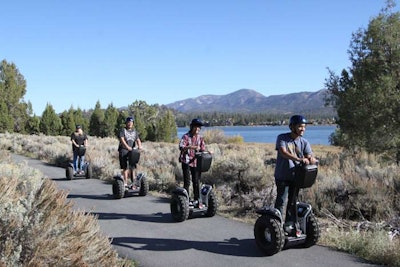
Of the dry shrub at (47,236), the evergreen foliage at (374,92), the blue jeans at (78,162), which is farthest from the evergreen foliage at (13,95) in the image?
the dry shrub at (47,236)

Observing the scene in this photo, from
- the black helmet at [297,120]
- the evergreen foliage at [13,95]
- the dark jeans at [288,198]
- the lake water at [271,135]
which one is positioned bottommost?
the lake water at [271,135]

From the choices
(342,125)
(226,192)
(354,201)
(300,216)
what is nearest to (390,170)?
(354,201)

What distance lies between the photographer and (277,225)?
21.1 feet

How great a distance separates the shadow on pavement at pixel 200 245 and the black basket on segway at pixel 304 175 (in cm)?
125

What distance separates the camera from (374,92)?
18.4 m

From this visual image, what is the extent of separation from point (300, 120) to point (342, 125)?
48.0 ft

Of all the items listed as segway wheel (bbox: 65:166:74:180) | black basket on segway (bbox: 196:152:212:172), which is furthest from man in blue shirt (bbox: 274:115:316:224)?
segway wheel (bbox: 65:166:74:180)

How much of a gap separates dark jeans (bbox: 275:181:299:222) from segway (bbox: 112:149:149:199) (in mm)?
5744

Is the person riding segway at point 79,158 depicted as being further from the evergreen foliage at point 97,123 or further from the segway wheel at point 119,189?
the evergreen foliage at point 97,123

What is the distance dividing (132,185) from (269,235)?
6131mm

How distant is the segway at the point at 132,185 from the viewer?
11.6 meters

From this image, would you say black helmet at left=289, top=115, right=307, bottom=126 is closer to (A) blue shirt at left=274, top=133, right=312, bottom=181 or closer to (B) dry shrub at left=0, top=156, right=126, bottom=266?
(A) blue shirt at left=274, top=133, right=312, bottom=181

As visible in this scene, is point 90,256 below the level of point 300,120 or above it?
below

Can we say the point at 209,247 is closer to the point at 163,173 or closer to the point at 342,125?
the point at 163,173
